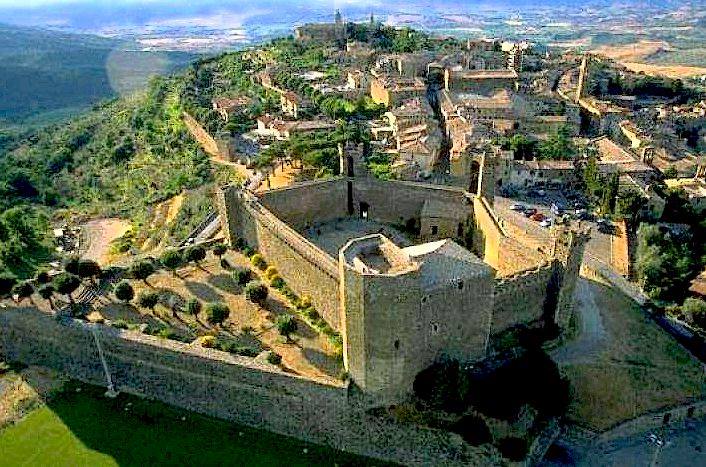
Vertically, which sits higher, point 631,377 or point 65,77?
point 631,377

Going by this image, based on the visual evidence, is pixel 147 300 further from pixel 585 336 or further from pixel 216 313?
pixel 585 336

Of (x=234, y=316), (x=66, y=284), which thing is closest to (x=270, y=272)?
(x=234, y=316)

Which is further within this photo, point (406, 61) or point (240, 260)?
point (406, 61)

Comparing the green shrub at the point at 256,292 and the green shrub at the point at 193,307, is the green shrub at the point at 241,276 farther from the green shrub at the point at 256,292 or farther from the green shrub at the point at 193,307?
the green shrub at the point at 193,307

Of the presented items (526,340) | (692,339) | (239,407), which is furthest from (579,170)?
(239,407)

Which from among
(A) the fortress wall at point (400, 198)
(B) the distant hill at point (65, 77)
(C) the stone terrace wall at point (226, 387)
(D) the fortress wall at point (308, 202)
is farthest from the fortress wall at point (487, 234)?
(B) the distant hill at point (65, 77)

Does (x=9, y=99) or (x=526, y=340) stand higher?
(x=526, y=340)

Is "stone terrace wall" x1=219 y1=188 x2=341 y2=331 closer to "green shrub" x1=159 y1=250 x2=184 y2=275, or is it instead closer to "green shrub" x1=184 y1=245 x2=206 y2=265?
"green shrub" x1=184 y1=245 x2=206 y2=265

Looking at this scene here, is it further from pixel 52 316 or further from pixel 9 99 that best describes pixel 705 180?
pixel 9 99
